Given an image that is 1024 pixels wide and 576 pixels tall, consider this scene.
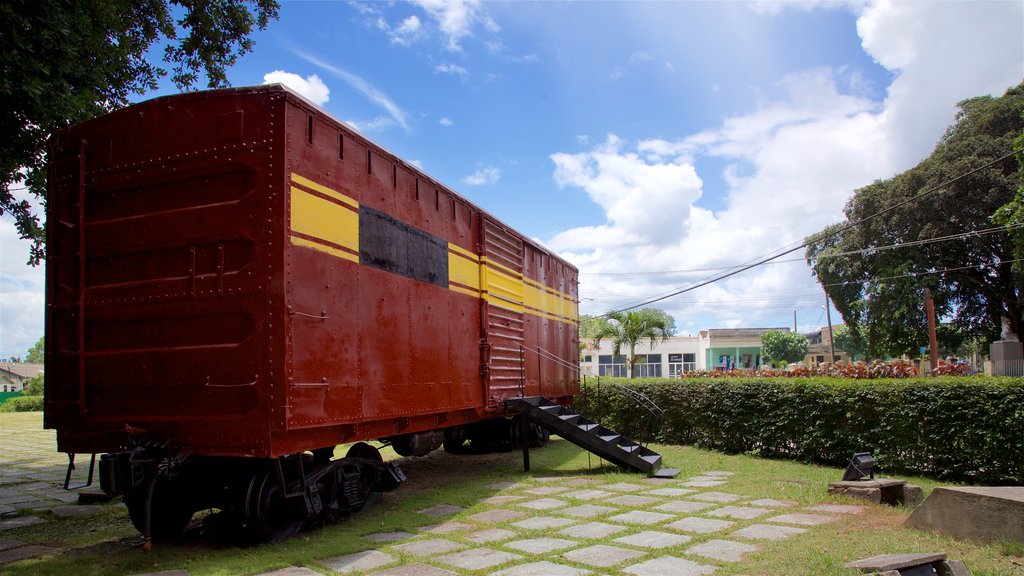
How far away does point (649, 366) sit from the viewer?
61.4 metres

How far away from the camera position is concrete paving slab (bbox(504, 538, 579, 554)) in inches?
207

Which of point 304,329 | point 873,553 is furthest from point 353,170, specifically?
point 873,553

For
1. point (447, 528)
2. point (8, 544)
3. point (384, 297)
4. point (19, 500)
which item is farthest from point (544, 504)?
point (19, 500)

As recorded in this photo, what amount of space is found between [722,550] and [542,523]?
1.78 metres

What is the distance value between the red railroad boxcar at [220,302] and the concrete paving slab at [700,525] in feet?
9.51

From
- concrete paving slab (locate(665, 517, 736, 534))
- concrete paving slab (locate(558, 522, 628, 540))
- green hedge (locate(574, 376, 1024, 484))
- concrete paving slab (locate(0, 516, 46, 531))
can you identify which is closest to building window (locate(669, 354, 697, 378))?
green hedge (locate(574, 376, 1024, 484))

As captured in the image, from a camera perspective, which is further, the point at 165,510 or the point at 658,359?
the point at 658,359

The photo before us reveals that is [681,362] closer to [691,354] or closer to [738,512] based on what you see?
[691,354]

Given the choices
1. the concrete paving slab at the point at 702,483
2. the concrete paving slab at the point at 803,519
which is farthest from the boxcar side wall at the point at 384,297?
the concrete paving slab at the point at 803,519

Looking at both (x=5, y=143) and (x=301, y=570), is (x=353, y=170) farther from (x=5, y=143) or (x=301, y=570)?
(x=5, y=143)

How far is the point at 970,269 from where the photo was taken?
27.4 metres

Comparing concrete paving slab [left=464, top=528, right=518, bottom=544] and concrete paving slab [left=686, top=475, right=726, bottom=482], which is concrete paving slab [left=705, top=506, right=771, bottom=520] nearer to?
concrete paving slab [left=686, top=475, right=726, bottom=482]

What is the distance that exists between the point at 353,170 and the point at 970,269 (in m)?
30.0

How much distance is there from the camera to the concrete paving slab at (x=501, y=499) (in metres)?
7.40
